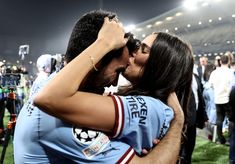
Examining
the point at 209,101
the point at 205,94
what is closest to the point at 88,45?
the point at 205,94

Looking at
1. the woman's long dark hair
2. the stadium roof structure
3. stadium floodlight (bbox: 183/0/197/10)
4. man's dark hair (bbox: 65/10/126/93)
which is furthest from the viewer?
stadium floodlight (bbox: 183/0/197/10)

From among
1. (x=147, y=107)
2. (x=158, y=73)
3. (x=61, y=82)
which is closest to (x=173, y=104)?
(x=158, y=73)

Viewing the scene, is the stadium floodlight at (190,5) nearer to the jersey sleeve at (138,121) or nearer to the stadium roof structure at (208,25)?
the stadium roof structure at (208,25)

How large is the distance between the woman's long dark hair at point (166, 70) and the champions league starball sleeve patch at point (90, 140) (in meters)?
0.42

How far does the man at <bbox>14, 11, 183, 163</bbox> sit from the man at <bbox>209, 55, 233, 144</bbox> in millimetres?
6214

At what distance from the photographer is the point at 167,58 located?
1644mm

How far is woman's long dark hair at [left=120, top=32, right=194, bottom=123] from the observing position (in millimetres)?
1620

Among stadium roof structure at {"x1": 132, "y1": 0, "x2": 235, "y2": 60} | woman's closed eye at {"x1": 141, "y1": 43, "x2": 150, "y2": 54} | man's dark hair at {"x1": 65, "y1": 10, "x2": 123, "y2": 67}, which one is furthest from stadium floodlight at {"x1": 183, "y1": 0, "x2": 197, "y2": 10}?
man's dark hair at {"x1": 65, "y1": 10, "x2": 123, "y2": 67}

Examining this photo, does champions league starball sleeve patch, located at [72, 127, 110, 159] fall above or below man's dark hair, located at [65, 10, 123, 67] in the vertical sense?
below

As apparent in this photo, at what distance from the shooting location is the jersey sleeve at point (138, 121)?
125 cm

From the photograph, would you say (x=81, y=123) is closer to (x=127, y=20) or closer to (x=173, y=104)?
(x=173, y=104)

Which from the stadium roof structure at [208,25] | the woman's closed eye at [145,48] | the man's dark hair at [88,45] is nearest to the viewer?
the man's dark hair at [88,45]

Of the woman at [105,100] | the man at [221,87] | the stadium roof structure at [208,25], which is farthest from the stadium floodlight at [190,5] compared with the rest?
the woman at [105,100]

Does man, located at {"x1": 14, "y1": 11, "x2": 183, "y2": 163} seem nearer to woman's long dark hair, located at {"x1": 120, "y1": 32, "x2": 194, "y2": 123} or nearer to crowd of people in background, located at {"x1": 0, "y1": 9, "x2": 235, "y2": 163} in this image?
woman's long dark hair, located at {"x1": 120, "y1": 32, "x2": 194, "y2": 123}
